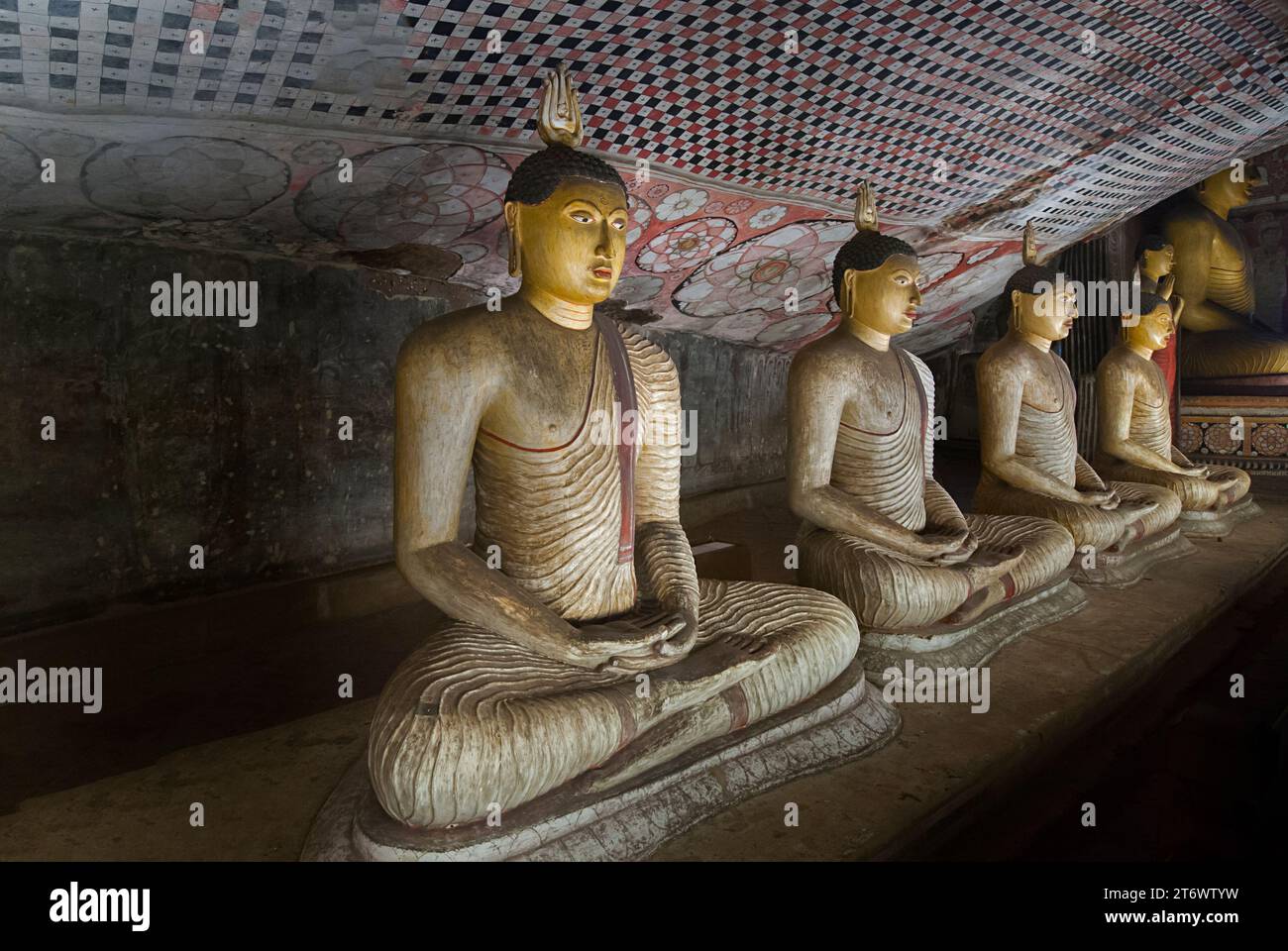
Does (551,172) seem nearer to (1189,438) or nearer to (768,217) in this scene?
(768,217)

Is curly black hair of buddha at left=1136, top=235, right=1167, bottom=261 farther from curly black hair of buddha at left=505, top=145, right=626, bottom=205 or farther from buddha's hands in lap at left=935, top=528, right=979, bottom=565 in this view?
curly black hair of buddha at left=505, top=145, right=626, bottom=205

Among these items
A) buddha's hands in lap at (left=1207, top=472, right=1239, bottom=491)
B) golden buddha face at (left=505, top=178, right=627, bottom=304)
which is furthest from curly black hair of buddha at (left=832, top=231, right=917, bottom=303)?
buddha's hands in lap at (left=1207, top=472, right=1239, bottom=491)

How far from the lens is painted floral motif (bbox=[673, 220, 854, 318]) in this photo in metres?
5.23

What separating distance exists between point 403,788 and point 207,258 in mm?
3042

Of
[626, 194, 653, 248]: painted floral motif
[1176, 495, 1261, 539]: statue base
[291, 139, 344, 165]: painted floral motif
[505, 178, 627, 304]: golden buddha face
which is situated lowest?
[1176, 495, 1261, 539]: statue base

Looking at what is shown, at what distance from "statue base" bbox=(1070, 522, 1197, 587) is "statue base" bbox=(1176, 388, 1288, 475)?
11.6 ft

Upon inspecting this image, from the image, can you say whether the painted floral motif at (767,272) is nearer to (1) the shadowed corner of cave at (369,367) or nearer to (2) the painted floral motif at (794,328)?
(1) the shadowed corner of cave at (369,367)

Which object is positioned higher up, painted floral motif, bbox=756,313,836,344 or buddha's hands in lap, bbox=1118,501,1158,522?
painted floral motif, bbox=756,313,836,344

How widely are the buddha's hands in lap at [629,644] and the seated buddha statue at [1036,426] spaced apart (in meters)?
2.82

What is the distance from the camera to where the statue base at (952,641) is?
125 inches

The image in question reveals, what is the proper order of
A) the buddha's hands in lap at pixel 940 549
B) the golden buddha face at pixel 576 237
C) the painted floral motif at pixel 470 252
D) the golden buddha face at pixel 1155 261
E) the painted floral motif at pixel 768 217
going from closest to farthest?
the golden buddha face at pixel 576 237
the buddha's hands in lap at pixel 940 549
the painted floral motif at pixel 470 252
the painted floral motif at pixel 768 217
the golden buddha face at pixel 1155 261

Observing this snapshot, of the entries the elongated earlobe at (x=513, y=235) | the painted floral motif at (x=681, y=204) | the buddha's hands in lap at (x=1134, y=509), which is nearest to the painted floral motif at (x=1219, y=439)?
the buddha's hands in lap at (x=1134, y=509)

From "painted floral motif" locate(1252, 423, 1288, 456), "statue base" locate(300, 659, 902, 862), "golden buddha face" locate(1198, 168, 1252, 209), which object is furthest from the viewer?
"golden buddha face" locate(1198, 168, 1252, 209)

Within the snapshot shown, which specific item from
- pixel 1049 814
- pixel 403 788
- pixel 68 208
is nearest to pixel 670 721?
pixel 403 788
